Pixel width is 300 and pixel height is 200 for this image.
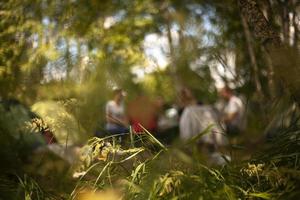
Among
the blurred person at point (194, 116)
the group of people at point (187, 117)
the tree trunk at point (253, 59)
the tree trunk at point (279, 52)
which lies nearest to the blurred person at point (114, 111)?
the group of people at point (187, 117)

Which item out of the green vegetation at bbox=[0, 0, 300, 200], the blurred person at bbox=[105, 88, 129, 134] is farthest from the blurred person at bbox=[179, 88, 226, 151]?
the blurred person at bbox=[105, 88, 129, 134]

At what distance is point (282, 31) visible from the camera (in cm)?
292

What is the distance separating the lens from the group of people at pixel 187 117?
2418 mm

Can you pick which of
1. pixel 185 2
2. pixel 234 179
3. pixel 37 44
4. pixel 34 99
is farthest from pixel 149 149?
pixel 185 2

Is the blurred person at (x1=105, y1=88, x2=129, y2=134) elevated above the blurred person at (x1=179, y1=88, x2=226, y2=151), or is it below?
above

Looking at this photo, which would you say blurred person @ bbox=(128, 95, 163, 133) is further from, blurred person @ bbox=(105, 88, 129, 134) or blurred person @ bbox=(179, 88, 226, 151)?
blurred person @ bbox=(179, 88, 226, 151)

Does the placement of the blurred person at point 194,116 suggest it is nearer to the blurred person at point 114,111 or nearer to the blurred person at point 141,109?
the blurred person at point 141,109

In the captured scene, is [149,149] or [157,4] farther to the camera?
[157,4]

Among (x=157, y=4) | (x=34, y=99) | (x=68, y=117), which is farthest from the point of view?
(x=157, y=4)

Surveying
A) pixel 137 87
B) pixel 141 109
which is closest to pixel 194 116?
pixel 141 109

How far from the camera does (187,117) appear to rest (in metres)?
4.95

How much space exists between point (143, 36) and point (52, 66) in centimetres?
81

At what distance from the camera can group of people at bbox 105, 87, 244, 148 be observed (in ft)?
7.93

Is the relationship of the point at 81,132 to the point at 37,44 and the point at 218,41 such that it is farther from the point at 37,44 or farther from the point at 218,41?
the point at 218,41
